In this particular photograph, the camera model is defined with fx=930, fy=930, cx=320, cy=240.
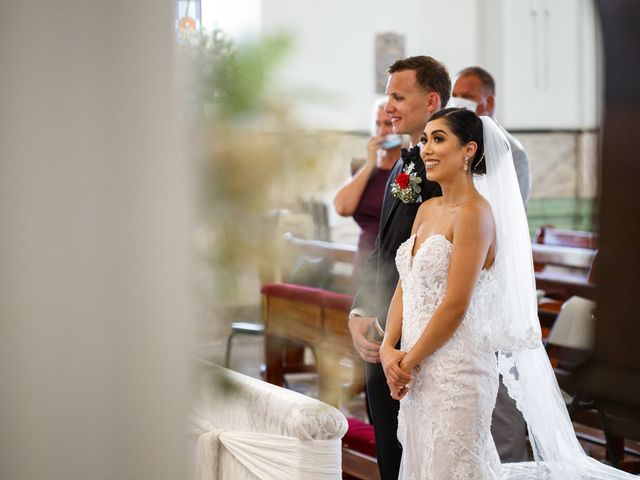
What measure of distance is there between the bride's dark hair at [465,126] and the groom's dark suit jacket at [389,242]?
208 millimetres

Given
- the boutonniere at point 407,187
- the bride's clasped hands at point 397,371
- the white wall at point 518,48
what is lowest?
the bride's clasped hands at point 397,371

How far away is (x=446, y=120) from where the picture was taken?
2.84 meters

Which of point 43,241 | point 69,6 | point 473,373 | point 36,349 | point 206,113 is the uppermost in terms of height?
point 69,6

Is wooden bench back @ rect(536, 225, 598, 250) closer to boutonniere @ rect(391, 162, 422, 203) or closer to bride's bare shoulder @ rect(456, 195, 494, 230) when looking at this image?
boutonniere @ rect(391, 162, 422, 203)

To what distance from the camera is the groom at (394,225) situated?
3.04 meters

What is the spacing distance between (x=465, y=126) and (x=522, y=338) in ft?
2.32

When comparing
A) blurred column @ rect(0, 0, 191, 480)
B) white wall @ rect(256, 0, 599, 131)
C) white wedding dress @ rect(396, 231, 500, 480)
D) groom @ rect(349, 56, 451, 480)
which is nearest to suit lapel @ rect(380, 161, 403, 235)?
groom @ rect(349, 56, 451, 480)

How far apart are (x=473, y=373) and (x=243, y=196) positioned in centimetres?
194

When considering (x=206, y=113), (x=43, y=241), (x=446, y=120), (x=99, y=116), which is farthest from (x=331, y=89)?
(x=446, y=120)

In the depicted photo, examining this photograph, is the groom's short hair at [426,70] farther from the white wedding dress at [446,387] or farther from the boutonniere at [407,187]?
the white wedding dress at [446,387]

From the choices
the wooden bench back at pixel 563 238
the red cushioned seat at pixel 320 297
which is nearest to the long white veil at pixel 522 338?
the red cushioned seat at pixel 320 297

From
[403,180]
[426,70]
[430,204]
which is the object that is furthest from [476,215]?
[426,70]

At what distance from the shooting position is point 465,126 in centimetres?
284

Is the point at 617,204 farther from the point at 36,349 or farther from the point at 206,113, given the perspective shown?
the point at 36,349
